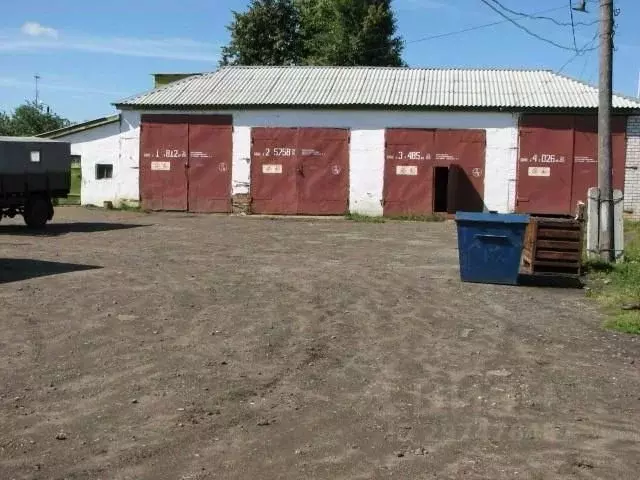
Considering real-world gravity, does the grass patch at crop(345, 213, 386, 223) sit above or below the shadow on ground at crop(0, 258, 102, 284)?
above

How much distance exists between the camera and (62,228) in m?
21.8

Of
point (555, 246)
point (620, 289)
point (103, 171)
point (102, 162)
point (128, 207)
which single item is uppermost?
point (102, 162)

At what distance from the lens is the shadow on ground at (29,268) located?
40.2 ft

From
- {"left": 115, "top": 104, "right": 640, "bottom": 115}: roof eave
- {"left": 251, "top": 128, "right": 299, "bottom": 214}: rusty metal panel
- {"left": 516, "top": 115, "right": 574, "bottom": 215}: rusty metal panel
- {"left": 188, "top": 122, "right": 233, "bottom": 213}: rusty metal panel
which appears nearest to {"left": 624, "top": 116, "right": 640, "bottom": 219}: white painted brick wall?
{"left": 115, "top": 104, "right": 640, "bottom": 115}: roof eave

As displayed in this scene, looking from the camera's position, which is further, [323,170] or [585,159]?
[323,170]

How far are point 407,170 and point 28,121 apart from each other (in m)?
46.2

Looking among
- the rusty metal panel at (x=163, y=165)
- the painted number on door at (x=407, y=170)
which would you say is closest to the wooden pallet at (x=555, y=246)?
the painted number on door at (x=407, y=170)

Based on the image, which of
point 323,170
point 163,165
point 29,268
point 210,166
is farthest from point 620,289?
point 163,165

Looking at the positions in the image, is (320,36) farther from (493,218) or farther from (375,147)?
(493,218)

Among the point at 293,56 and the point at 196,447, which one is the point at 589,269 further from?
the point at 293,56

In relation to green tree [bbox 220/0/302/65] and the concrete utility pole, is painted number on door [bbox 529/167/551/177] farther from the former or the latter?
green tree [bbox 220/0/302/65]

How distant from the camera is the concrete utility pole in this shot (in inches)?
596

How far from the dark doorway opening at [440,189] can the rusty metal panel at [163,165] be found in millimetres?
9264

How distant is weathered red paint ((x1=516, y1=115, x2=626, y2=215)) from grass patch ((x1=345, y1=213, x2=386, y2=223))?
501 cm
